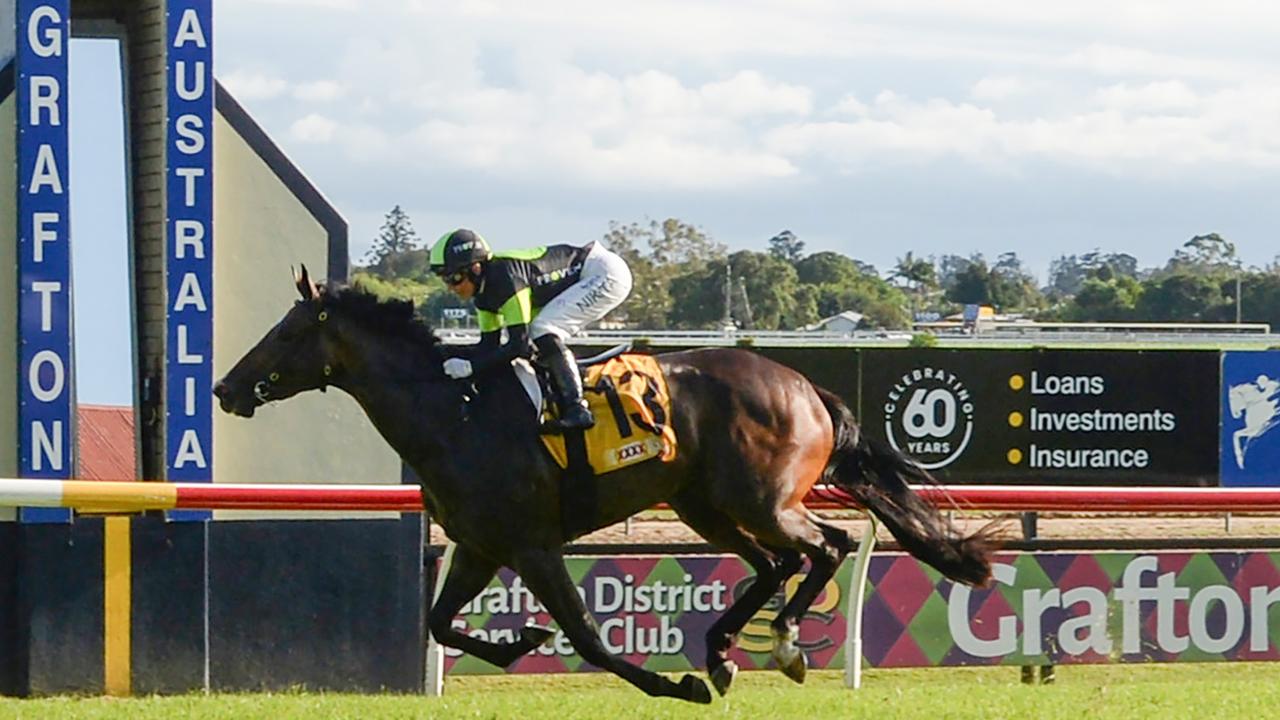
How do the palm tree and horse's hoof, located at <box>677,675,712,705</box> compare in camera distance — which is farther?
the palm tree

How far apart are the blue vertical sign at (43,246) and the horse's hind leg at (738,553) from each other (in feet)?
9.32

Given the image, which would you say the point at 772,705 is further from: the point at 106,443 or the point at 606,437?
the point at 106,443

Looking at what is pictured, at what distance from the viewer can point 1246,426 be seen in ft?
51.9

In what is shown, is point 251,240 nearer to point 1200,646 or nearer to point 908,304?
point 1200,646

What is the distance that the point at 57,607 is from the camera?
876 centimetres

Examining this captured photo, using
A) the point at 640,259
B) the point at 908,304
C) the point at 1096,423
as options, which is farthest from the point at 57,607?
the point at 908,304

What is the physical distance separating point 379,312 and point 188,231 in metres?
1.89

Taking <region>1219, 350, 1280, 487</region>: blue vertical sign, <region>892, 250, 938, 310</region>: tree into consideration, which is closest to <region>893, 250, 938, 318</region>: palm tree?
<region>892, 250, 938, 310</region>: tree

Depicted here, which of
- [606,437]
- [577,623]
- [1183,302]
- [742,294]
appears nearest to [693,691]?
[577,623]

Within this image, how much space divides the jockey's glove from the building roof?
266 centimetres

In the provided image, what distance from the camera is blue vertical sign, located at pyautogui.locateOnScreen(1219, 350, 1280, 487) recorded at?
15797mm

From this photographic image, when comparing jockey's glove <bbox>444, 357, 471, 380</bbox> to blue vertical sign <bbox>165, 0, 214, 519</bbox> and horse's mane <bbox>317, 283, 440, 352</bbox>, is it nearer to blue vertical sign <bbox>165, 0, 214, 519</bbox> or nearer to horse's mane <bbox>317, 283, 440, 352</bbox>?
horse's mane <bbox>317, 283, 440, 352</bbox>

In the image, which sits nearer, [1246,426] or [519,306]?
[519,306]

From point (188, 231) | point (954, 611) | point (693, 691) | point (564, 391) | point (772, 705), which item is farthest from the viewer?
point (954, 611)
